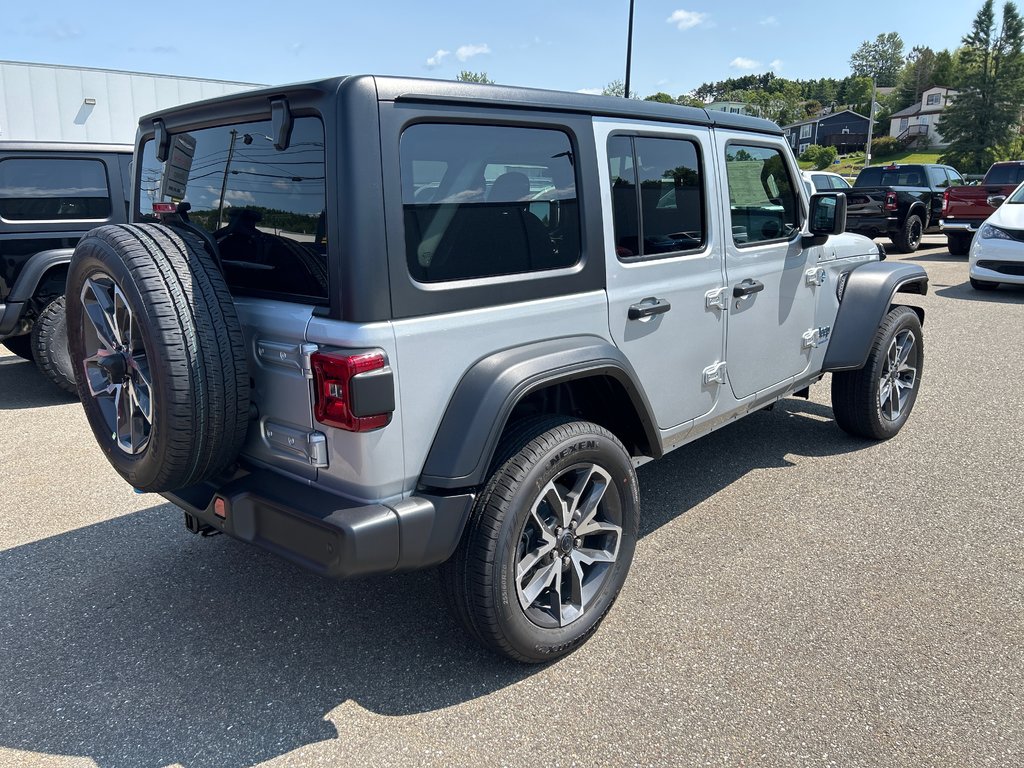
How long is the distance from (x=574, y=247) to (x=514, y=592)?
1.25 meters

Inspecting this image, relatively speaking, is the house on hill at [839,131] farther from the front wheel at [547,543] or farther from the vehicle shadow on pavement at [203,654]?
the vehicle shadow on pavement at [203,654]

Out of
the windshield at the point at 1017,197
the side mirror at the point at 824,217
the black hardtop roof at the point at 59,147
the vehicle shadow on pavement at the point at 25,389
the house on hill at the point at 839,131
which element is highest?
the house on hill at the point at 839,131

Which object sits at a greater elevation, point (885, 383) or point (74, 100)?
point (74, 100)

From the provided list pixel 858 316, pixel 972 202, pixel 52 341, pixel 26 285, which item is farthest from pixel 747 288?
pixel 972 202

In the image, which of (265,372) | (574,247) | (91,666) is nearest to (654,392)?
(574,247)

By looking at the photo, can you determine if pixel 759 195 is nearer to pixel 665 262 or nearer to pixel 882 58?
pixel 665 262

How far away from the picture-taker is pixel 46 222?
627 cm

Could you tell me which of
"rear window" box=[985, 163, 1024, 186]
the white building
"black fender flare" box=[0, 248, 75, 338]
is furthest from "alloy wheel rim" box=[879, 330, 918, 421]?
the white building

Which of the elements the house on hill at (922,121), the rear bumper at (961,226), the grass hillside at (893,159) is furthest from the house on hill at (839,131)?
the rear bumper at (961,226)

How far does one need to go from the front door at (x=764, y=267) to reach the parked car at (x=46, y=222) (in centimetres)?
502

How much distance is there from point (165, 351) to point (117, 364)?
1.36ft

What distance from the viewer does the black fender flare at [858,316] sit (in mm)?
4582

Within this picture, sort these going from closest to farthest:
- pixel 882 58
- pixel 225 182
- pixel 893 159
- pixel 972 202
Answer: pixel 225 182 → pixel 972 202 → pixel 893 159 → pixel 882 58

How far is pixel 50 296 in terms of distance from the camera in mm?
6234
